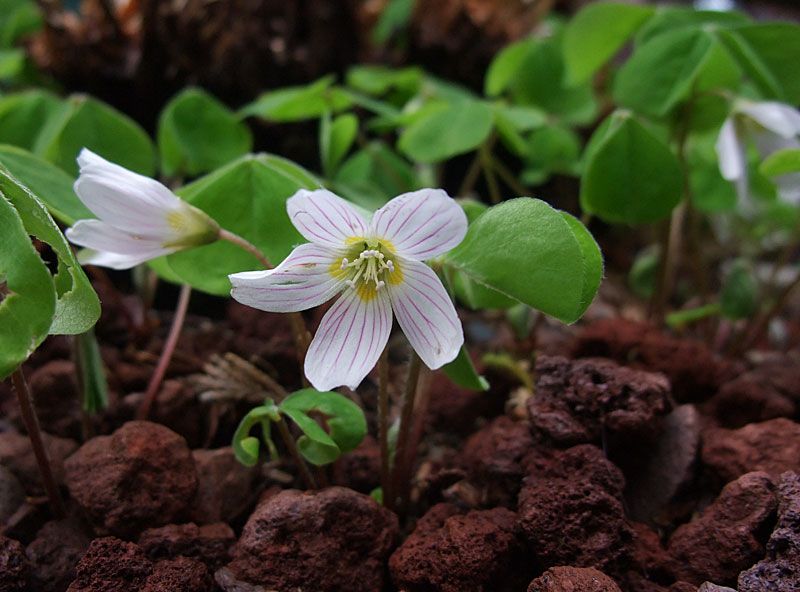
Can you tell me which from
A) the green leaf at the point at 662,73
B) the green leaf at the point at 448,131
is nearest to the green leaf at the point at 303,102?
the green leaf at the point at 448,131

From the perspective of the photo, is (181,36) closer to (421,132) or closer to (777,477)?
(421,132)

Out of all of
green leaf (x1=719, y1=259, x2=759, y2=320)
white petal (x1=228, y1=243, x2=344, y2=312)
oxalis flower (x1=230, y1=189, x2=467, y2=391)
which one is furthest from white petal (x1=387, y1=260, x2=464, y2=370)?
green leaf (x1=719, y1=259, x2=759, y2=320)

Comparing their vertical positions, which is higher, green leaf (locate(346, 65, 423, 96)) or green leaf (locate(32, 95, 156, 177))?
green leaf (locate(346, 65, 423, 96))

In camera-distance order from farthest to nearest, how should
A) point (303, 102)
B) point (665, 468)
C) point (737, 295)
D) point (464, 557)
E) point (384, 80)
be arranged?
1. point (384, 80)
2. point (303, 102)
3. point (737, 295)
4. point (665, 468)
5. point (464, 557)

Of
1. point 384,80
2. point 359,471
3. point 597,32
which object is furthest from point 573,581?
point 384,80

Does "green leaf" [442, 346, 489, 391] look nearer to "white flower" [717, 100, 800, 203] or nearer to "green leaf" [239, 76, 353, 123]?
"white flower" [717, 100, 800, 203]

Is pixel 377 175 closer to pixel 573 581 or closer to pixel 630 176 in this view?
pixel 630 176
